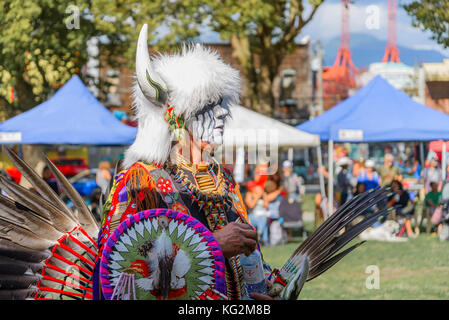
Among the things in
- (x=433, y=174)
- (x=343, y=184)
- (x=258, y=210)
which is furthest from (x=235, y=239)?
(x=343, y=184)

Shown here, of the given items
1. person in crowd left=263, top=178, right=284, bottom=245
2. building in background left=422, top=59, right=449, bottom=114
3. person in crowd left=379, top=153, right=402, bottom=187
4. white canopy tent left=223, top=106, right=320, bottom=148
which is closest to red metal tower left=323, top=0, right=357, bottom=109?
building in background left=422, top=59, right=449, bottom=114

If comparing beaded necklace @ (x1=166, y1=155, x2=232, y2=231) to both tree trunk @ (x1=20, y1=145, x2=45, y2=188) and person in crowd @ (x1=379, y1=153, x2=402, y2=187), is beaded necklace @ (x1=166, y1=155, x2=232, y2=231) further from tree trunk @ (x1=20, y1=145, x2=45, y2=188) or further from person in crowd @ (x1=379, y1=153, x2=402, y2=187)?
person in crowd @ (x1=379, y1=153, x2=402, y2=187)

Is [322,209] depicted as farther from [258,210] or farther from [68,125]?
[68,125]

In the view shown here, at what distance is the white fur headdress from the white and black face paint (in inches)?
0.9

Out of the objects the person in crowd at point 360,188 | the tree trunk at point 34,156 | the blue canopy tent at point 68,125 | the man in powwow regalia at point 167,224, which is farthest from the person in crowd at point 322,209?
the man in powwow regalia at point 167,224

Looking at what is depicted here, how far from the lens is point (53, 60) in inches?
415

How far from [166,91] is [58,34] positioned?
9.36 m

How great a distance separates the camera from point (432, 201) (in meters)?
10.4

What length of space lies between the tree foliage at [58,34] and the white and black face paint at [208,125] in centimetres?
839

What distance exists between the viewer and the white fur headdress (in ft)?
6.73

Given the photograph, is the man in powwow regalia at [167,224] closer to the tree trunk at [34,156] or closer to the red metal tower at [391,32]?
the red metal tower at [391,32]

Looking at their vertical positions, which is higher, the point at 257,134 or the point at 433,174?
the point at 257,134

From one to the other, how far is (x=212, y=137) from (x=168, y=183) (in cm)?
22
